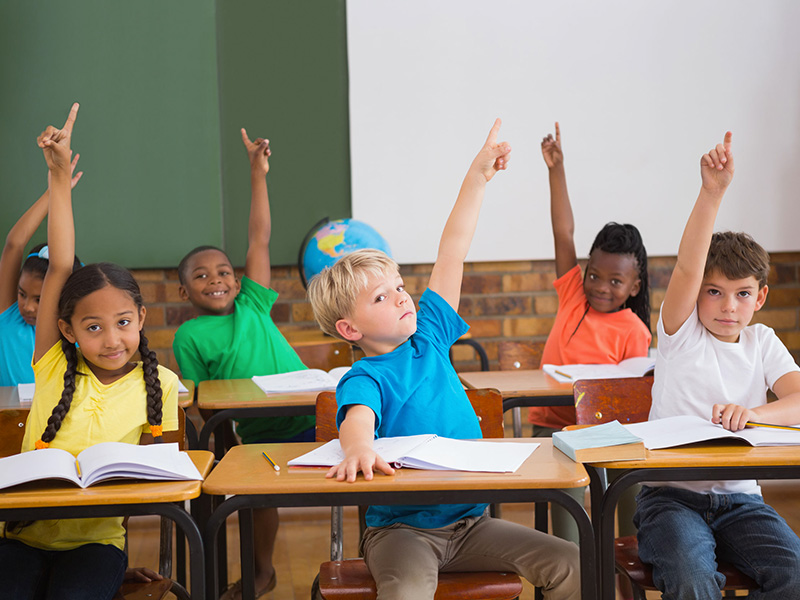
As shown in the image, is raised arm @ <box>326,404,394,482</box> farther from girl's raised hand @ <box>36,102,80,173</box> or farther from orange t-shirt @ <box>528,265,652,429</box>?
orange t-shirt @ <box>528,265,652,429</box>

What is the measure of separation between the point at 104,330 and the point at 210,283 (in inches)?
44.6

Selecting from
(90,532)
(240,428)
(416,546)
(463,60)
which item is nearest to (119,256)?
(240,428)

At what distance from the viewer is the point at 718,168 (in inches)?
71.2

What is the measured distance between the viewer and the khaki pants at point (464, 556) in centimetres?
152

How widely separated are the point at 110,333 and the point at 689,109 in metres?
3.04

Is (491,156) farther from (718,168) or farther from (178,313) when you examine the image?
(178,313)

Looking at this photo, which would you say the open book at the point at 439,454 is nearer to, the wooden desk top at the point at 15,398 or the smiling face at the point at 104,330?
the smiling face at the point at 104,330

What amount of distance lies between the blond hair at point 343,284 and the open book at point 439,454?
11.5 inches

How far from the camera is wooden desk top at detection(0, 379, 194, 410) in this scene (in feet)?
7.36

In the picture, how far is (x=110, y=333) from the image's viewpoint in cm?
186

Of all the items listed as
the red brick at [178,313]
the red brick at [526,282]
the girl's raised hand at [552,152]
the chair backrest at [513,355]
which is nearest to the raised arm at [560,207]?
the girl's raised hand at [552,152]

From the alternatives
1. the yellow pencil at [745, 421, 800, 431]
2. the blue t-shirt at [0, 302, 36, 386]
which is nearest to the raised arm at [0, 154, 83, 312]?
Result: the blue t-shirt at [0, 302, 36, 386]

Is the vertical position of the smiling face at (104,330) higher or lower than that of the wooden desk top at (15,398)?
higher

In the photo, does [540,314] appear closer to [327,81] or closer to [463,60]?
[463,60]
